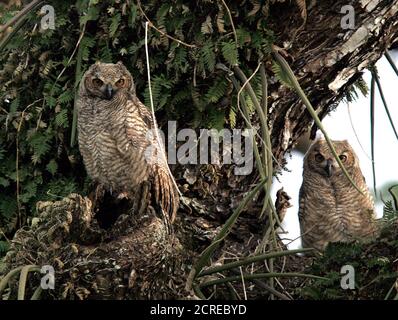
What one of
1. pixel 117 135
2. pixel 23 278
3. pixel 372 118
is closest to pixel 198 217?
pixel 117 135

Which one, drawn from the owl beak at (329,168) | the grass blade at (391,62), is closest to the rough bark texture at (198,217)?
the grass blade at (391,62)

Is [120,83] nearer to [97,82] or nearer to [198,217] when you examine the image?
[97,82]

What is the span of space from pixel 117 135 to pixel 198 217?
2.46ft

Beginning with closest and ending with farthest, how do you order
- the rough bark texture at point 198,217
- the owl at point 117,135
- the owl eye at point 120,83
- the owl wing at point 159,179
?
the rough bark texture at point 198,217
the owl wing at point 159,179
the owl at point 117,135
the owl eye at point 120,83

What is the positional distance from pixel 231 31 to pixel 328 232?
1.84 m

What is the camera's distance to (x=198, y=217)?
19.8 ft

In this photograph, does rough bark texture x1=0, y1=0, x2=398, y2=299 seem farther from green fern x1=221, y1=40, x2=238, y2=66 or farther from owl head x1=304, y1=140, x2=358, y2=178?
owl head x1=304, y1=140, x2=358, y2=178

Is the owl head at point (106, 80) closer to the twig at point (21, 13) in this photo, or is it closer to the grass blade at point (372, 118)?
the twig at point (21, 13)

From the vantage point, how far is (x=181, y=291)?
4.91m

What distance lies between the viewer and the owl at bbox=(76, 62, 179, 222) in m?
6.04

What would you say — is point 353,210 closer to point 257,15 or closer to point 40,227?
point 257,15

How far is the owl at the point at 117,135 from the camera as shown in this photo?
604cm
